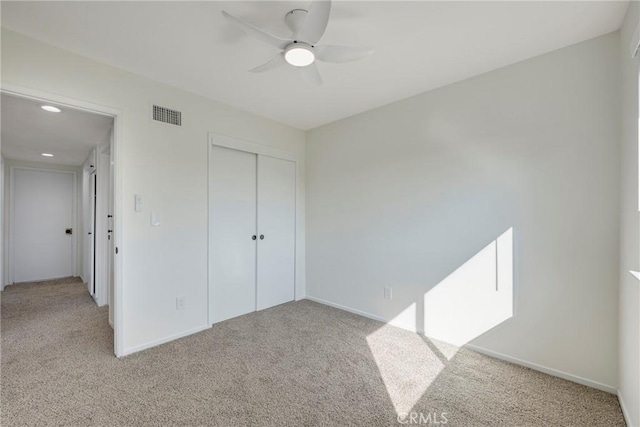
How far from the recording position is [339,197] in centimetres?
363

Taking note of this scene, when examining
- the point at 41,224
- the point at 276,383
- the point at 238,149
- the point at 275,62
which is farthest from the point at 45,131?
the point at 276,383

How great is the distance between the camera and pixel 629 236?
166 cm

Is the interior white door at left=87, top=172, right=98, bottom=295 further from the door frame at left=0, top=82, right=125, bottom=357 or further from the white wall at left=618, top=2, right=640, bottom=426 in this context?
the white wall at left=618, top=2, right=640, bottom=426

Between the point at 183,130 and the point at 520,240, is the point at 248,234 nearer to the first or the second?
the point at 183,130

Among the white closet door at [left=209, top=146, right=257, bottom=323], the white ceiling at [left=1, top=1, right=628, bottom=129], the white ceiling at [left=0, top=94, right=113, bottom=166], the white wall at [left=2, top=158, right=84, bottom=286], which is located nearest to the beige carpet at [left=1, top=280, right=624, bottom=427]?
the white closet door at [left=209, top=146, right=257, bottom=323]

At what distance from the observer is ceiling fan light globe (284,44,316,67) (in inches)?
69.4

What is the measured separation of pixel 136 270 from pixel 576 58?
12.8ft

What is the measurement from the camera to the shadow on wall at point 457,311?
2.18m

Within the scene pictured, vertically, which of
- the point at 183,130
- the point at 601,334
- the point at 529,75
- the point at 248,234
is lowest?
the point at 601,334

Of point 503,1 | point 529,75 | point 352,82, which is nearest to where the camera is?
point 503,1

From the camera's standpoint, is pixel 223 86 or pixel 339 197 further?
pixel 339 197

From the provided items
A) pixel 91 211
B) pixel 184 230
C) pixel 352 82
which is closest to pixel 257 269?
pixel 184 230

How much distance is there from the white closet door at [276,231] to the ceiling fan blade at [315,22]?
2032 mm

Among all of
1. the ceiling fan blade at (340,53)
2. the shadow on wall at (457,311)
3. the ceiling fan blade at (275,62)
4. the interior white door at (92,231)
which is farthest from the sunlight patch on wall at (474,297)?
the interior white door at (92,231)
